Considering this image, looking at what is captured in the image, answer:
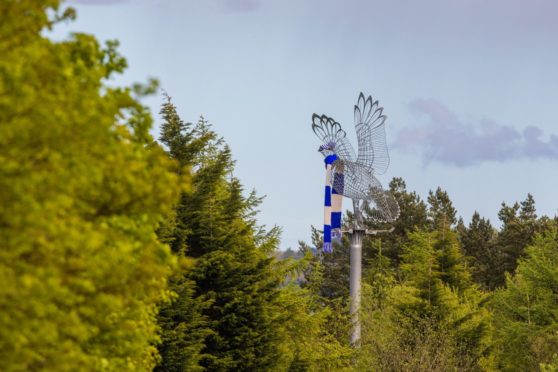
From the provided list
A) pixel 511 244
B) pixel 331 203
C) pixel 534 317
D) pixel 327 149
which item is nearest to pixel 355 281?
pixel 331 203

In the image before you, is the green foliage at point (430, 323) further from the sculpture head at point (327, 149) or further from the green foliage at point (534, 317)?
the sculpture head at point (327, 149)

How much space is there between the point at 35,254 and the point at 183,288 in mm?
16604

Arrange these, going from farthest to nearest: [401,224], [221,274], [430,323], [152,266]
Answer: [401,224] → [430,323] → [221,274] → [152,266]

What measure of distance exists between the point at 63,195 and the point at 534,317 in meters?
38.0

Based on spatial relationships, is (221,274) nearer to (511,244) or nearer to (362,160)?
(362,160)

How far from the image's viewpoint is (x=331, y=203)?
5119cm

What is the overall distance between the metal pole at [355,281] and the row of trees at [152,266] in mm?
627

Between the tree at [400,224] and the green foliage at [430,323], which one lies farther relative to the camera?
the tree at [400,224]

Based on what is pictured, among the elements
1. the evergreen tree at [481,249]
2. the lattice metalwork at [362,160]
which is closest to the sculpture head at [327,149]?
the lattice metalwork at [362,160]

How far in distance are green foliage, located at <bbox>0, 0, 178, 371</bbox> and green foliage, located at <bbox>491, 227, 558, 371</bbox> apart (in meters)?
33.4

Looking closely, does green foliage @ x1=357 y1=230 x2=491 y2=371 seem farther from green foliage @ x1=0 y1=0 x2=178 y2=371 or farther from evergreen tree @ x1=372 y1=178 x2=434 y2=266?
evergreen tree @ x1=372 y1=178 x2=434 y2=266

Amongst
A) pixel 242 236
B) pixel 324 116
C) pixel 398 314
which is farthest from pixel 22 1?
pixel 324 116

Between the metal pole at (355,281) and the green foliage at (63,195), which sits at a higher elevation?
the metal pole at (355,281)

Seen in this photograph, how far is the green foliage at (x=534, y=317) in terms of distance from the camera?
41603 mm
